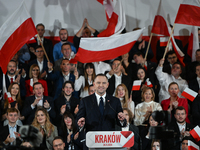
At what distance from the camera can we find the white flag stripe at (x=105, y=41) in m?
5.62

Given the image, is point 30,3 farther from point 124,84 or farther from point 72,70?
point 124,84

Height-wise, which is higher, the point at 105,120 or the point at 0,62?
the point at 0,62

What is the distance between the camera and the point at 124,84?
6422 millimetres

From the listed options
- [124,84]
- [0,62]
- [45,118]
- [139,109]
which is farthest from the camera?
[124,84]

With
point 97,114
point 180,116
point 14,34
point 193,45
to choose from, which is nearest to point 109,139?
point 97,114

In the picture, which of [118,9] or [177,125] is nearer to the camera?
[177,125]

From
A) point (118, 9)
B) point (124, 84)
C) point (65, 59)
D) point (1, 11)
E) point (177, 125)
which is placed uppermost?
point (1, 11)

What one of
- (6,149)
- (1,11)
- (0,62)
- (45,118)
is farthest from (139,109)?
(1,11)

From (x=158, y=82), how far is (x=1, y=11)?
439 cm

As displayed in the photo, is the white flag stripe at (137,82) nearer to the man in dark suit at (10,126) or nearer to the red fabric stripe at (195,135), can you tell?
the red fabric stripe at (195,135)

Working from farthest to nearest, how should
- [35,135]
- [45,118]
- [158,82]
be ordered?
[158,82] < [45,118] < [35,135]

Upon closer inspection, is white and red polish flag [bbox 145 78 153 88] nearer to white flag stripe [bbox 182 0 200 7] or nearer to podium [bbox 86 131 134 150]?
white flag stripe [bbox 182 0 200 7]

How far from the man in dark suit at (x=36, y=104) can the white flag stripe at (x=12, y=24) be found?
104cm

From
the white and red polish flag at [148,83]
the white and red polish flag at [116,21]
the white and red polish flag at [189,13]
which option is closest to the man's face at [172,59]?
the white and red polish flag at [148,83]
